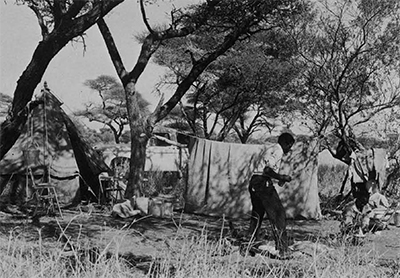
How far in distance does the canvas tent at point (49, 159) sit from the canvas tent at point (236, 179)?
77.6 inches

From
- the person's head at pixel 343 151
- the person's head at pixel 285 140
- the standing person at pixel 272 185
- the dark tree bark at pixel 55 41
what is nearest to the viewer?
the standing person at pixel 272 185

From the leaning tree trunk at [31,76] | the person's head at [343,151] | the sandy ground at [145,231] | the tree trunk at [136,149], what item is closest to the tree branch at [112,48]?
the tree trunk at [136,149]

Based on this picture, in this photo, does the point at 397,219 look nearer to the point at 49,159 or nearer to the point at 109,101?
the point at 49,159

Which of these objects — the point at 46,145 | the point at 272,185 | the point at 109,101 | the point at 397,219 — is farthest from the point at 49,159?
the point at 109,101

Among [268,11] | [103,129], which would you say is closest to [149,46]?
[268,11]

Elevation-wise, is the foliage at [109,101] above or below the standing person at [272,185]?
above

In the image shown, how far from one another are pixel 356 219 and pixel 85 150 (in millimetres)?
Answer: 6089

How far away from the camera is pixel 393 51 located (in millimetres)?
11758

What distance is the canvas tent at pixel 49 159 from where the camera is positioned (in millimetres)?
10952

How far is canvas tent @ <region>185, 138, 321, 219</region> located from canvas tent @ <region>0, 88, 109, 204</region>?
77.6 inches

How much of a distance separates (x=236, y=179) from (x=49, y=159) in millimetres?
3470

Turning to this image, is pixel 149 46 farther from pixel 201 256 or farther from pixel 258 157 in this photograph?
pixel 201 256

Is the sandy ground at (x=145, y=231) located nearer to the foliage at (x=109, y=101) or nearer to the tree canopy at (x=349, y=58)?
the tree canopy at (x=349, y=58)

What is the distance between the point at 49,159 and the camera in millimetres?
10898
